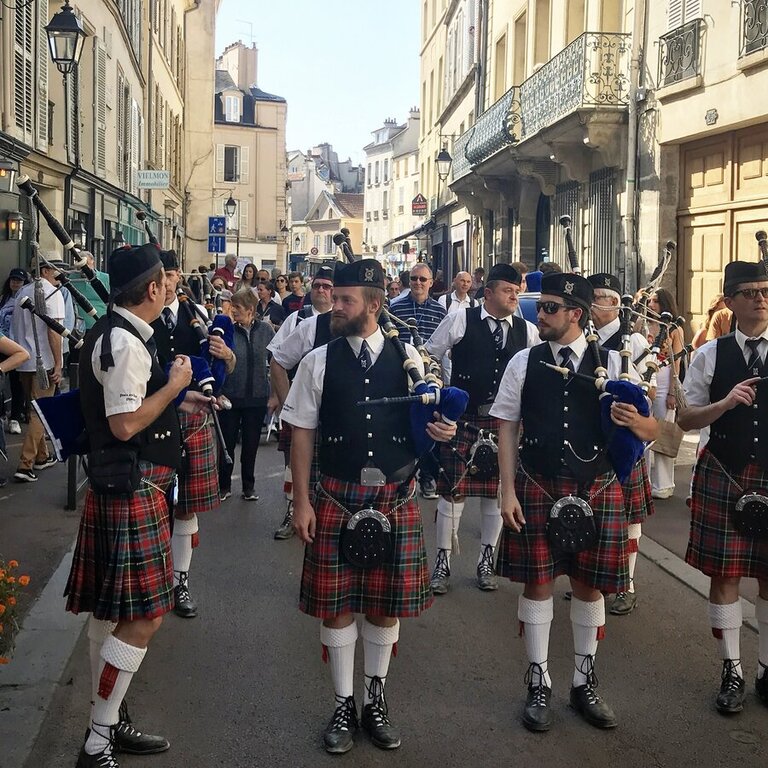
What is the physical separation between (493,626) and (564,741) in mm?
1350

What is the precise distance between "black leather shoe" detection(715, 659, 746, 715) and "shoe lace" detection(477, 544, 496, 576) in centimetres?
190

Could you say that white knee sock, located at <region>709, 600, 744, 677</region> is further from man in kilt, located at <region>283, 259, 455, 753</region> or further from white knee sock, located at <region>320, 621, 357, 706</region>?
white knee sock, located at <region>320, 621, 357, 706</region>

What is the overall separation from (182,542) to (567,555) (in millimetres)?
2281

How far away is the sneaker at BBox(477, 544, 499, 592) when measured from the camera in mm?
5836

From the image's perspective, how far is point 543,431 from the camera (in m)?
4.02

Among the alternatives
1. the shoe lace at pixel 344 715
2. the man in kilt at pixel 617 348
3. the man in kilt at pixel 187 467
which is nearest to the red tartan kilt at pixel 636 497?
the man in kilt at pixel 617 348

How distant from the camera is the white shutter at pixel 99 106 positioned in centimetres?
1884

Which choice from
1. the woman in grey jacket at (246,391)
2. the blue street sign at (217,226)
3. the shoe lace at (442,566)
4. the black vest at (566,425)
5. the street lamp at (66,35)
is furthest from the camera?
the blue street sign at (217,226)

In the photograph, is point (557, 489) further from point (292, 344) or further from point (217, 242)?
point (217, 242)

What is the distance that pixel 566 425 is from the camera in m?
3.98

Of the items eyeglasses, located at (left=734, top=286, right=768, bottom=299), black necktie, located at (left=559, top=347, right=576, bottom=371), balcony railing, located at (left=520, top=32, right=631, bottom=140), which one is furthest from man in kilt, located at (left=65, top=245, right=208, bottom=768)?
balcony railing, located at (left=520, top=32, right=631, bottom=140)

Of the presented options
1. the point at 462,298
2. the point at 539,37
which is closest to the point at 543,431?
the point at 462,298

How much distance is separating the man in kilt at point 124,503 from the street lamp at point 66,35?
9.17m

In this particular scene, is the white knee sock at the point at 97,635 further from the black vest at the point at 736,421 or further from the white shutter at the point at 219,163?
the white shutter at the point at 219,163
